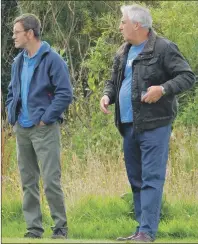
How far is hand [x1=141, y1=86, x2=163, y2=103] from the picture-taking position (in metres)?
8.23

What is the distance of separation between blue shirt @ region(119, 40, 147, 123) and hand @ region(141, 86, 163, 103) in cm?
32

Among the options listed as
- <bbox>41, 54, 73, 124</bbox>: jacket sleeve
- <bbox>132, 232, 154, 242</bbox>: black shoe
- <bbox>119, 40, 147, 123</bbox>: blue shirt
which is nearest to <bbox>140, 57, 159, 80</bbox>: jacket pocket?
<bbox>119, 40, 147, 123</bbox>: blue shirt

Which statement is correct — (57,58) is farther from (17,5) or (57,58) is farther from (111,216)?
(17,5)

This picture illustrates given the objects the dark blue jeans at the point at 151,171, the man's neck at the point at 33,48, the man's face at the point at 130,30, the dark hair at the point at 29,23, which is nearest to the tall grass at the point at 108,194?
the dark blue jeans at the point at 151,171

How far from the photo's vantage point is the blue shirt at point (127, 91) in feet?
28.2

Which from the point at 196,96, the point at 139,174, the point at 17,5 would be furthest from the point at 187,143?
the point at 17,5

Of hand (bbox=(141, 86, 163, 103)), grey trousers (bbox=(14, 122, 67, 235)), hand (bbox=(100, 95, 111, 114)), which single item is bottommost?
grey trousers (bbox=(14, 122, 67, 235))

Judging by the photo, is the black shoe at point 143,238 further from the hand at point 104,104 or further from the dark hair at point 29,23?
the dark hair at point 29,23

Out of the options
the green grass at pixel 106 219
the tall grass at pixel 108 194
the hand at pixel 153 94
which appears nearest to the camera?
the hand at pixel 153 94

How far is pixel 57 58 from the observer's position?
885 cm

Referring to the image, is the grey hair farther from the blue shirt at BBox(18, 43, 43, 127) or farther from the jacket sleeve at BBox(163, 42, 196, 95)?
the blue shirt at BBox(18, 43, 43, 127)

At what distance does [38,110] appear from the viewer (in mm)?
8789

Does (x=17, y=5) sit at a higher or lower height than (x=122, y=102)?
higher

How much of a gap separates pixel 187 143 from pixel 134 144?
4.27m
